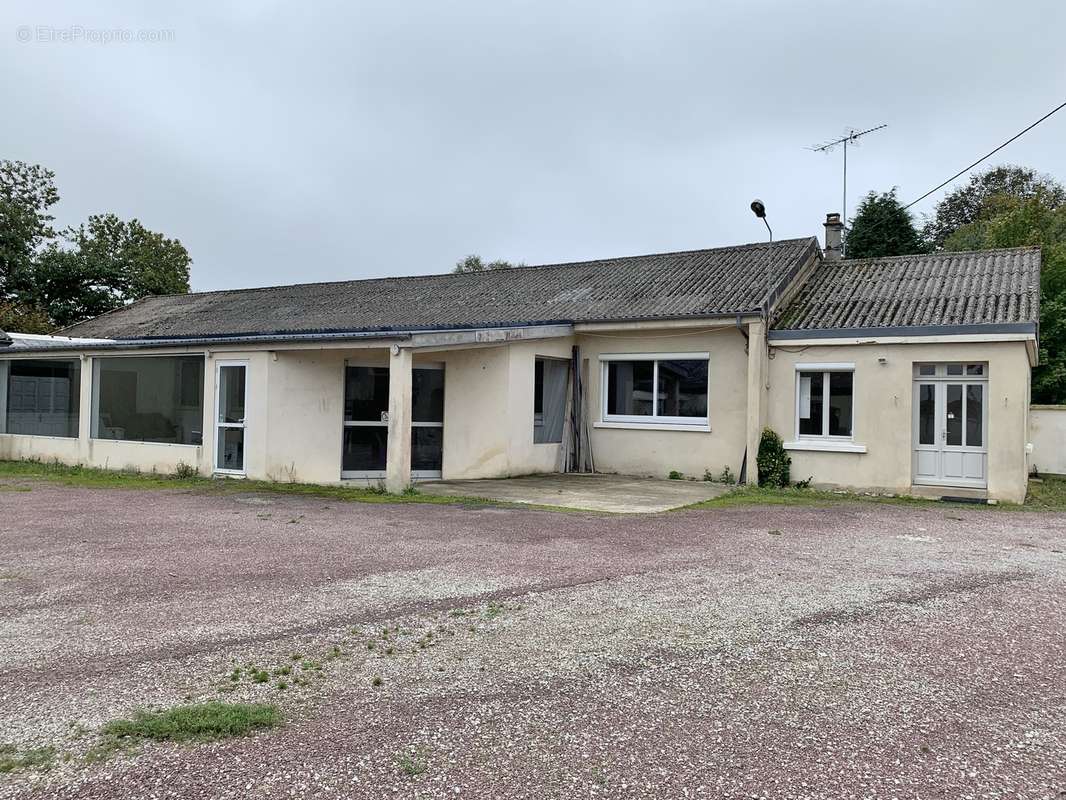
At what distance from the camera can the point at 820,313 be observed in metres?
16.3

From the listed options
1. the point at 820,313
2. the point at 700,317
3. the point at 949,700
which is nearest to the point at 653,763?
the point at 949,700

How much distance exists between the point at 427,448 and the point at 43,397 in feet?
30.8

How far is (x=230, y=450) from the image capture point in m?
15.6

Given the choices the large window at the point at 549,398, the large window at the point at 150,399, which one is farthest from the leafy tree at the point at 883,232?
the large window at the point at 150,399

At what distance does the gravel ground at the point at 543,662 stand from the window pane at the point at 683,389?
287 inches

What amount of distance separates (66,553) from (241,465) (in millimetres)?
7244

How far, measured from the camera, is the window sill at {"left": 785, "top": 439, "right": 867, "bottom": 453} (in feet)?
50.0

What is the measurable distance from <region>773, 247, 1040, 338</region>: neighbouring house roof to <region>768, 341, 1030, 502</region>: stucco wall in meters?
0.42

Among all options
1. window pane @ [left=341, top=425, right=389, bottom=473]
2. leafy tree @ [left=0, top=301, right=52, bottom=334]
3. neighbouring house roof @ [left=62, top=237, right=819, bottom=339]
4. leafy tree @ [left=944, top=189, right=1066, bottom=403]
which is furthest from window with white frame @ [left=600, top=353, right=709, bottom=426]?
leafy tree @ [left=0, top=301, right=52, bottom=334]

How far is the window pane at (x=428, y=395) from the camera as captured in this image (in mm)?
16094

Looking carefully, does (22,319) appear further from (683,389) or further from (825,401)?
(825,401)

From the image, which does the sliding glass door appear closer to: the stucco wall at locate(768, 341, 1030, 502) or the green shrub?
the green shrub

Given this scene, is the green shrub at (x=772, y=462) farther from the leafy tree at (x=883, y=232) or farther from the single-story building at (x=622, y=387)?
the leafy tree at (x=883, y=232)

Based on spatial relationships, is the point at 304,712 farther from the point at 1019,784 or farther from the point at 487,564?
the point at 487,564
